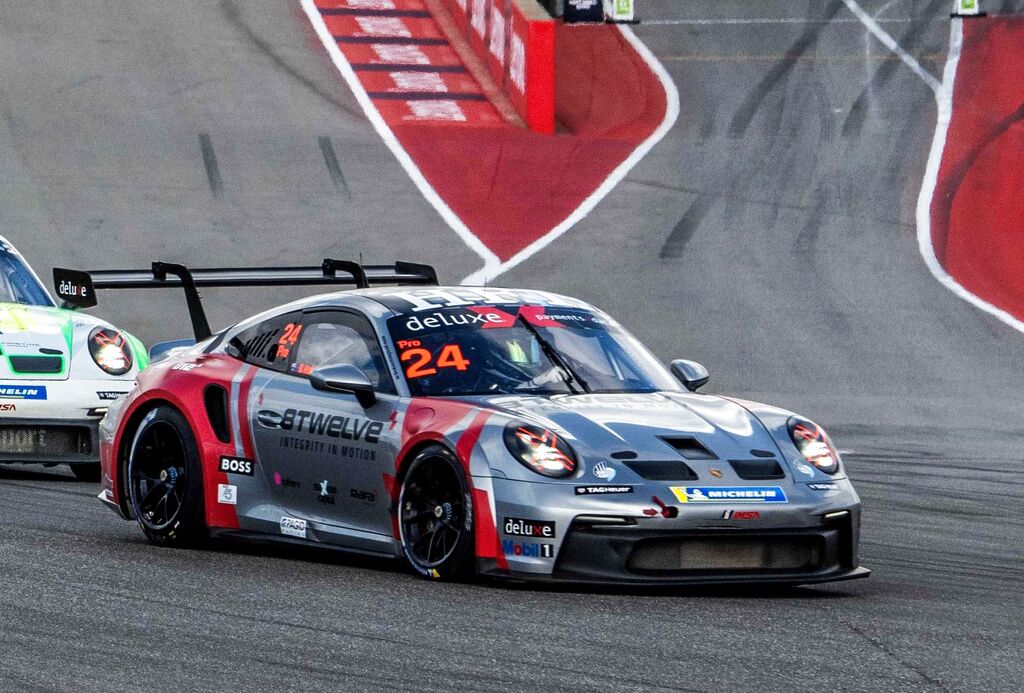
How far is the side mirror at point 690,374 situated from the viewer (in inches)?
342

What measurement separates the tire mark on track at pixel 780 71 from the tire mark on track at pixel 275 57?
188 inches

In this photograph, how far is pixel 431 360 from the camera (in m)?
8.26

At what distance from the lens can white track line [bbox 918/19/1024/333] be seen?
1928cm

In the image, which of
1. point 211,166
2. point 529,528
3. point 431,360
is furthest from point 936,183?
point 529,528

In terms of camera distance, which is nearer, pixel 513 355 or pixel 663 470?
pixel 663 470

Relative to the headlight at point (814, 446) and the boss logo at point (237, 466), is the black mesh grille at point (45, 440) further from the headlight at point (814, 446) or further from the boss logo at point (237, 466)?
the headlight at point (814, 446)

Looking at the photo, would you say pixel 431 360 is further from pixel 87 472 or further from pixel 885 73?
Result: pixel 885 73

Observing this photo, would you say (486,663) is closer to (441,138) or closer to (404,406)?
(404,406)

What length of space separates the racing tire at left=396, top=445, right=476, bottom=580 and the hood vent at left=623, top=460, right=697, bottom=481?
0.61 m

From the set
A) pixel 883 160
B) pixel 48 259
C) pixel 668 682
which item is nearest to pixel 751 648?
pixel 668 682

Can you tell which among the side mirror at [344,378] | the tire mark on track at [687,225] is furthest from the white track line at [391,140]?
the side mirror at [344,378]

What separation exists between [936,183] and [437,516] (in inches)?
682

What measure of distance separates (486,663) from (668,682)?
56 centimetres

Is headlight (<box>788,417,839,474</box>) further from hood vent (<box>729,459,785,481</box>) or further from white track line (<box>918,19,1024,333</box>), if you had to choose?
white track line (<box>918,19,1024,333</box>)
